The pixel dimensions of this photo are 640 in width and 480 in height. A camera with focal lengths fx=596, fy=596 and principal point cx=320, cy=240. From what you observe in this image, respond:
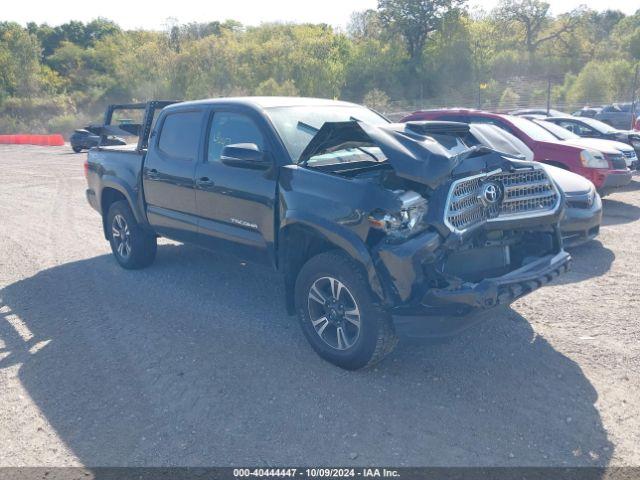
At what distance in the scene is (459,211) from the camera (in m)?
3.86

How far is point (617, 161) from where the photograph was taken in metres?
9.59

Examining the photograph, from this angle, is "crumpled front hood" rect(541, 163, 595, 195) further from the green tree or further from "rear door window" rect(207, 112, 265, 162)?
the green tree

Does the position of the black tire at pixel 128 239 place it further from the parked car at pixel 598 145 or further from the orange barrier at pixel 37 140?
the orange barrier at pixel 37 140

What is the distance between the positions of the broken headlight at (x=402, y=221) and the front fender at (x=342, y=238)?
19cm

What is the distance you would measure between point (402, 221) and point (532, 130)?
287 inches

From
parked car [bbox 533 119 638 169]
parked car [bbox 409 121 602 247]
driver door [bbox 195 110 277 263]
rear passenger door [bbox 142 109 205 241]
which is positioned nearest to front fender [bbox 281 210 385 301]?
driver door [bbox 195 110 277 263]

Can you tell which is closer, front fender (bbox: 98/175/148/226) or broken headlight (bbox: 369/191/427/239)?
broken headlight (bbox: 369/191/427/239)

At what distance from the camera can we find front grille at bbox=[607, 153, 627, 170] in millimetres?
9547

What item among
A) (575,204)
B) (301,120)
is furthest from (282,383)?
(575,204)

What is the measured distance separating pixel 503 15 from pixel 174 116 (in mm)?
59536

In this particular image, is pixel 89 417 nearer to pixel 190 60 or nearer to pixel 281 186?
pixel 281 186

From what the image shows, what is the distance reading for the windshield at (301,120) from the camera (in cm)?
482

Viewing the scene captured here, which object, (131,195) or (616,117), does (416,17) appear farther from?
(131,195)

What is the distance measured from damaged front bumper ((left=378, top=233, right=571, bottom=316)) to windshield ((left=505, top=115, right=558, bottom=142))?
22.1ft
